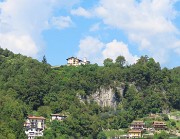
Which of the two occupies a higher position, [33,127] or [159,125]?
[159,125]

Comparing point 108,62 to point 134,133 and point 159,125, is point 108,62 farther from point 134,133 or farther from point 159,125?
point 134,133

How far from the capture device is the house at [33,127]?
67812 mm

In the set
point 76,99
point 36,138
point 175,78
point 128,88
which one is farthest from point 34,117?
point 175,78

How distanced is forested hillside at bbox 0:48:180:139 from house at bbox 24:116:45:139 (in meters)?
1.07

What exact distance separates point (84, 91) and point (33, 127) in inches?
565

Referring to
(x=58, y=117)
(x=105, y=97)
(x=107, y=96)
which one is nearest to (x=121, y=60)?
(x=107, y=96)

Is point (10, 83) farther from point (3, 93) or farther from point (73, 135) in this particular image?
point (73, 135)

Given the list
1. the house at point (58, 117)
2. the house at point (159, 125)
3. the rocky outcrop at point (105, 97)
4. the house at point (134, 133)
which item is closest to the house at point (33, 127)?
the house at point (58, 117)

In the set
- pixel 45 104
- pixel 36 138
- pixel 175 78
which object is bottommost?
pixel 36 138

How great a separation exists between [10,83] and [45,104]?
6346 mm

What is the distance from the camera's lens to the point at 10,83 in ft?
248

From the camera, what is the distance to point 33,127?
6844 cm

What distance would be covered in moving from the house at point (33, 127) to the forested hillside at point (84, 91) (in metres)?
1.07

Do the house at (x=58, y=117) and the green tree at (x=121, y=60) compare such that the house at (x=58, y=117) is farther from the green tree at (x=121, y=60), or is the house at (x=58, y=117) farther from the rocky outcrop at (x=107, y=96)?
the green tree at (x=121, y=60)
